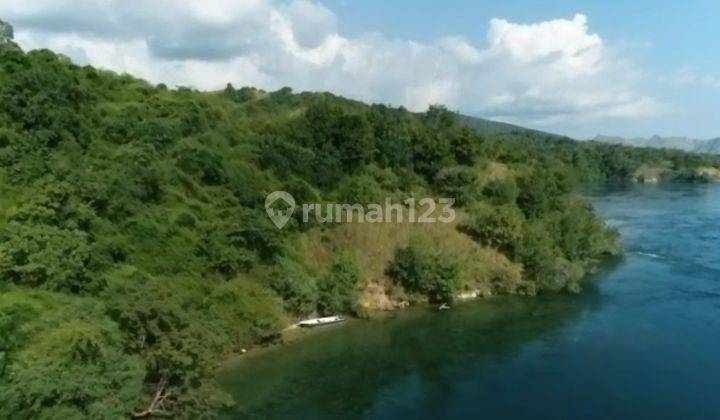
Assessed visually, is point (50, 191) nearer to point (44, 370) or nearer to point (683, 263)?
point (44, 370)

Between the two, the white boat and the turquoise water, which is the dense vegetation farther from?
the turquoise water

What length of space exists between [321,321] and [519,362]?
9.95 m

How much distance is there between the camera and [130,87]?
41.0m

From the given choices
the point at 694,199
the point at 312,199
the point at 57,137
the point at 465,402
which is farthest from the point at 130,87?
the point at 694,199

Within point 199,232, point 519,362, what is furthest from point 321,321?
point 519,362

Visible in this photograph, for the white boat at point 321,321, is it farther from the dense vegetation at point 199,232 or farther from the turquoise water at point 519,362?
the turquoise water at point 519,362

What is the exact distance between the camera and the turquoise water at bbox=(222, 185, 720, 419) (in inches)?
924

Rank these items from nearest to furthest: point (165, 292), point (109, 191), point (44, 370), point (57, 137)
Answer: point (44, 370) < point (165, 292) < point (109, 191) < point (57, 137)

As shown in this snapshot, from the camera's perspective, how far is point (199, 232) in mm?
30750

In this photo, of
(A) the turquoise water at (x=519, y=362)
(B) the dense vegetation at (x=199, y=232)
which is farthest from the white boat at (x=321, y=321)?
(A) the turquoise water at (x=519, y=362)

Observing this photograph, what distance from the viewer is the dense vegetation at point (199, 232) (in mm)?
20719

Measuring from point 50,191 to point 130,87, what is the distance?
16944mm

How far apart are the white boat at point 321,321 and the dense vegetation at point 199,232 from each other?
574 mm

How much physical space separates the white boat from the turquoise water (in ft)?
2.27
